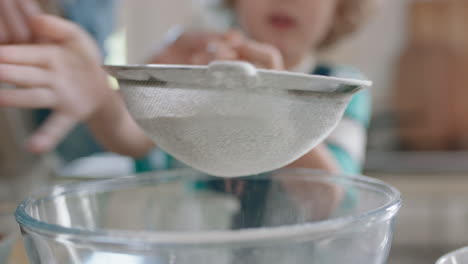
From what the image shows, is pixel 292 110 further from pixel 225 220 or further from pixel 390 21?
pixel 390 21

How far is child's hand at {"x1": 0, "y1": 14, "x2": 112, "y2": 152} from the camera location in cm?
40

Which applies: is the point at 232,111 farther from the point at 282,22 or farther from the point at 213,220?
the point at 282,22

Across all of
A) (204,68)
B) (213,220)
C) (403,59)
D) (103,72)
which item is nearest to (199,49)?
(103,72)

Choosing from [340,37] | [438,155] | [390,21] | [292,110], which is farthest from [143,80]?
[390,21]

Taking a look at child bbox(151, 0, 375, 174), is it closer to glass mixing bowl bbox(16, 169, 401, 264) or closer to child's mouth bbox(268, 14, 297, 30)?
child's mouth bbox(268, 14, 297, 30)

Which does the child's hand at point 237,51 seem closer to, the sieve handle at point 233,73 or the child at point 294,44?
the child at point 294,44

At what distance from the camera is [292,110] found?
0.93ft

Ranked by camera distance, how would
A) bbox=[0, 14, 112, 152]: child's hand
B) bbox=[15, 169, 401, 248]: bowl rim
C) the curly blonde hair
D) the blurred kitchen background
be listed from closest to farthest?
bbox=[15, 169, 401, 248]: bowl rim
bbox=[0, 14, 112, 152]: child's hand
the curly blonde hair
the blurred kitchen background

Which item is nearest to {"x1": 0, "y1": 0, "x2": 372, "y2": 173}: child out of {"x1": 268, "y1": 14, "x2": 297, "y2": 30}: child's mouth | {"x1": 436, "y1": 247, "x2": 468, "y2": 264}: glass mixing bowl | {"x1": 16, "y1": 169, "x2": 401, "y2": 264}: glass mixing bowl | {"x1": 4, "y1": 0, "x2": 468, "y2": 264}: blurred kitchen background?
{"x1": 268, "y1": 14, "x2": 297, "y2": 30}: child's mouth

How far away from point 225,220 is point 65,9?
2.09ft

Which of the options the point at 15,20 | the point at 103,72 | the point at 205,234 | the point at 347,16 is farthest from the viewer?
the point at 347,16

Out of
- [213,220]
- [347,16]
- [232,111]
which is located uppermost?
[347,16]

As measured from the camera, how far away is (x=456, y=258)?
253mm

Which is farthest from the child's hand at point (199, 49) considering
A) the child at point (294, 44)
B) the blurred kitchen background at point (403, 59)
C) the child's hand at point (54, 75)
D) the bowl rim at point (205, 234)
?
the blurred kitchen background at point (403, 59)
